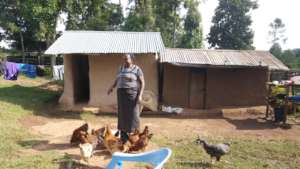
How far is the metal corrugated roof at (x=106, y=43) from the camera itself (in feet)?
36.2

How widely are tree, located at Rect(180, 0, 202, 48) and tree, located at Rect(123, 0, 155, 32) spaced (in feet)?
10.9

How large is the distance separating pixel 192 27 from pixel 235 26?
1012 cm

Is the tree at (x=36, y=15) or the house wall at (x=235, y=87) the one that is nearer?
the house wall at (x=235, y=87)

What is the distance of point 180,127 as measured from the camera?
378 inches

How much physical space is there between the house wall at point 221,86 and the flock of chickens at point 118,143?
6426 millimetres

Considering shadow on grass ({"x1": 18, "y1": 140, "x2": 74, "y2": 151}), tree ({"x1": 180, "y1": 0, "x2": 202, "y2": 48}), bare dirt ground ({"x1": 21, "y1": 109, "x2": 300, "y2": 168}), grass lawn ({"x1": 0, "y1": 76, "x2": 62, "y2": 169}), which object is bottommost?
bare dirt ground ({"x1": 21, "y1": 109, "x2": 300, "y2": 168})

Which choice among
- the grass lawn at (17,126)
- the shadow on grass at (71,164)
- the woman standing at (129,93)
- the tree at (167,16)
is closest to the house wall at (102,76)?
the grass lawn at (17,126)

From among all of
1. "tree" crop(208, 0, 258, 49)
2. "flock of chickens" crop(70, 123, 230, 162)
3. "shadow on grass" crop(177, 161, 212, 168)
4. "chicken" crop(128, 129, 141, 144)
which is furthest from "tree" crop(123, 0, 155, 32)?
"shadow on grass" crop(177, 161, 212, 168)

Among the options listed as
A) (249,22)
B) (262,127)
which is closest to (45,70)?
(262,127)

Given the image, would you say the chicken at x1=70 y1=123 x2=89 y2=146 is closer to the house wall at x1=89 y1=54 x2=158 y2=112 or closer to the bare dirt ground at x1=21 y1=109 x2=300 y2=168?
the bare dirt ground at x1=21 y1=109 x2=300 y2=168

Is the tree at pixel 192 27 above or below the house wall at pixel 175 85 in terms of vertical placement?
above

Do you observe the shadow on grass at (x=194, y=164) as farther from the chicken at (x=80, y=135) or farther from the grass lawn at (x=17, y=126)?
the grass lawn at (x=17, y=126)

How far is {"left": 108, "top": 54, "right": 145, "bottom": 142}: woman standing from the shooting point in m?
6.19

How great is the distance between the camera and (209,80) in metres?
12.7
